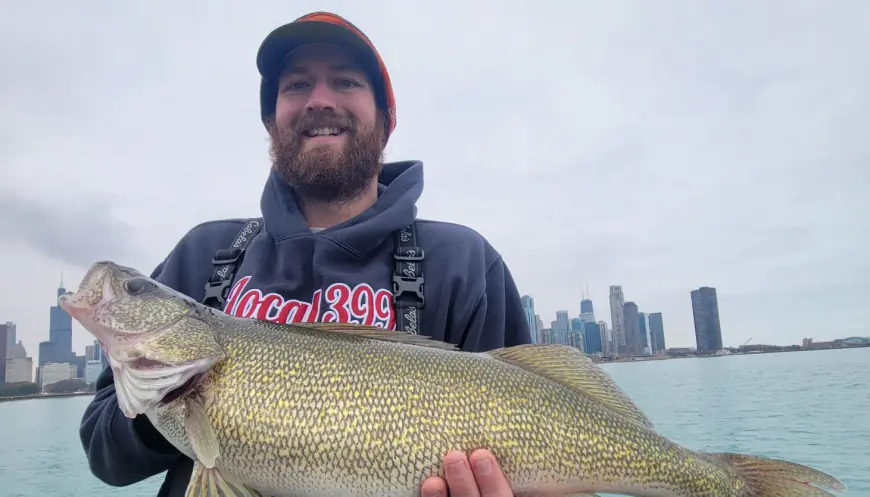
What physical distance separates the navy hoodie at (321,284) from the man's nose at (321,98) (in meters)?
0.62

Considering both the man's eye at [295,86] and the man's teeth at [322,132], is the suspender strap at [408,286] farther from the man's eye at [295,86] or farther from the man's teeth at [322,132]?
the man's eye at [295,86]

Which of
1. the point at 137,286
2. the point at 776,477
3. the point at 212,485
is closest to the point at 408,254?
the point at 137,286

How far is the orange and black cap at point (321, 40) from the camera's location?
145 inches

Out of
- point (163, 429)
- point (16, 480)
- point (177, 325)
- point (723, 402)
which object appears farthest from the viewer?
point (723, 402)

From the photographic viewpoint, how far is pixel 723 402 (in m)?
30.1

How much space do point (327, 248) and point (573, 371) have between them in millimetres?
1631

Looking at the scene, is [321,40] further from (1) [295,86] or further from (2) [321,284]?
(2) [321,284]

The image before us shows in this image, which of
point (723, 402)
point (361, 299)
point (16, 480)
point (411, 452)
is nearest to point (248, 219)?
point (361, 299)

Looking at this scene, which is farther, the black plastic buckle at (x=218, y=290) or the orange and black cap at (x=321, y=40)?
the orange and black cap at (x=321, y=40)

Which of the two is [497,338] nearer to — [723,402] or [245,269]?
[245,269]

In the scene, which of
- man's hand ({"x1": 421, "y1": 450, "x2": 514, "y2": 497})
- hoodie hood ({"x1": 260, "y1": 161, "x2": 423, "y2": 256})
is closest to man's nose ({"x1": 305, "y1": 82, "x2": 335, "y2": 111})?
hoodie hood ({"x1": 260, "y1": 161, "x2": 423, "y2": 256})

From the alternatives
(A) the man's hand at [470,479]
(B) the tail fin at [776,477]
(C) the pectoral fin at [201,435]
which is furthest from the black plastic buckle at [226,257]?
(B) the tail fin at [776,477]

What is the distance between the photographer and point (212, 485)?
2.35 meters

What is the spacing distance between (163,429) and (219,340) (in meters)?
0.46
